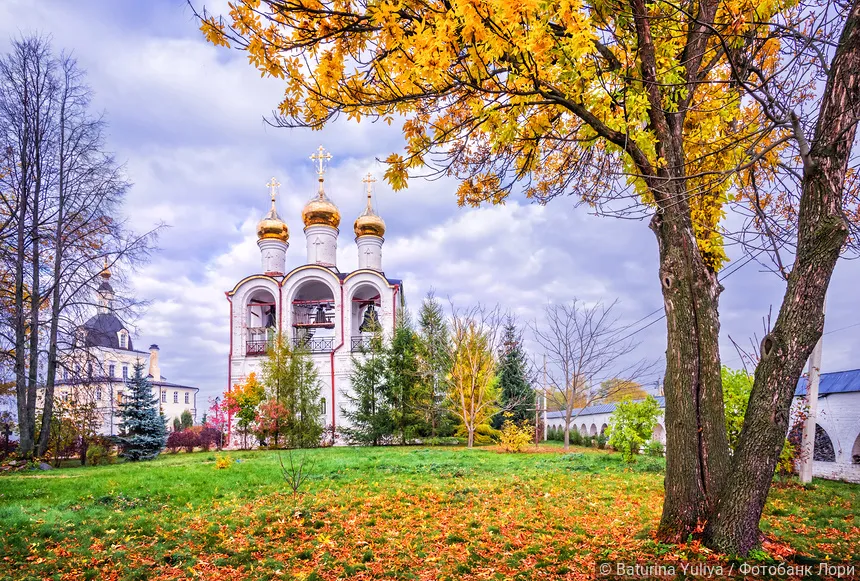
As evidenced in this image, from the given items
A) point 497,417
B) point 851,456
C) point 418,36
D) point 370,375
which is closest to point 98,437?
point 370,375

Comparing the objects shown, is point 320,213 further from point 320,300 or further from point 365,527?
point 365,527

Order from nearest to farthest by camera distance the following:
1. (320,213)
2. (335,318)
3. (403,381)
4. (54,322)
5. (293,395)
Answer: (54,322)
(293,395)
(403,381)
(335,318)
(320,213)

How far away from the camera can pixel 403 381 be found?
24391 mm

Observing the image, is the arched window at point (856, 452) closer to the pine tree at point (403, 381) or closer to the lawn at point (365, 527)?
the lawn at point (365, 527)

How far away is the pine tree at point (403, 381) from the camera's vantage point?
2367 cm

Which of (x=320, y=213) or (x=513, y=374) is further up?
(x=320, y=213)

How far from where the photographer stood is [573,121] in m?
6.86

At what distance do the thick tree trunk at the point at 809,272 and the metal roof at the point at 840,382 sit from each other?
854 centimetres

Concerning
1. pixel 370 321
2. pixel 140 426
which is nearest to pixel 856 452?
pixel 370 321

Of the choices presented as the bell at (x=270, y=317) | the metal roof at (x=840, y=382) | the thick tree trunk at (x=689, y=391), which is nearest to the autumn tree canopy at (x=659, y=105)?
the thick tree trunk at (x=689, y=391)

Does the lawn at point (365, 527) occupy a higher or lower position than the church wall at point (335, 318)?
lower

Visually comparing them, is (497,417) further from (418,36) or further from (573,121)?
(418,36)

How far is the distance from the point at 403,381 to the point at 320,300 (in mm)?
7678

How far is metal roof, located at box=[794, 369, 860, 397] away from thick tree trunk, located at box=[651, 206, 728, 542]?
26.8ft
